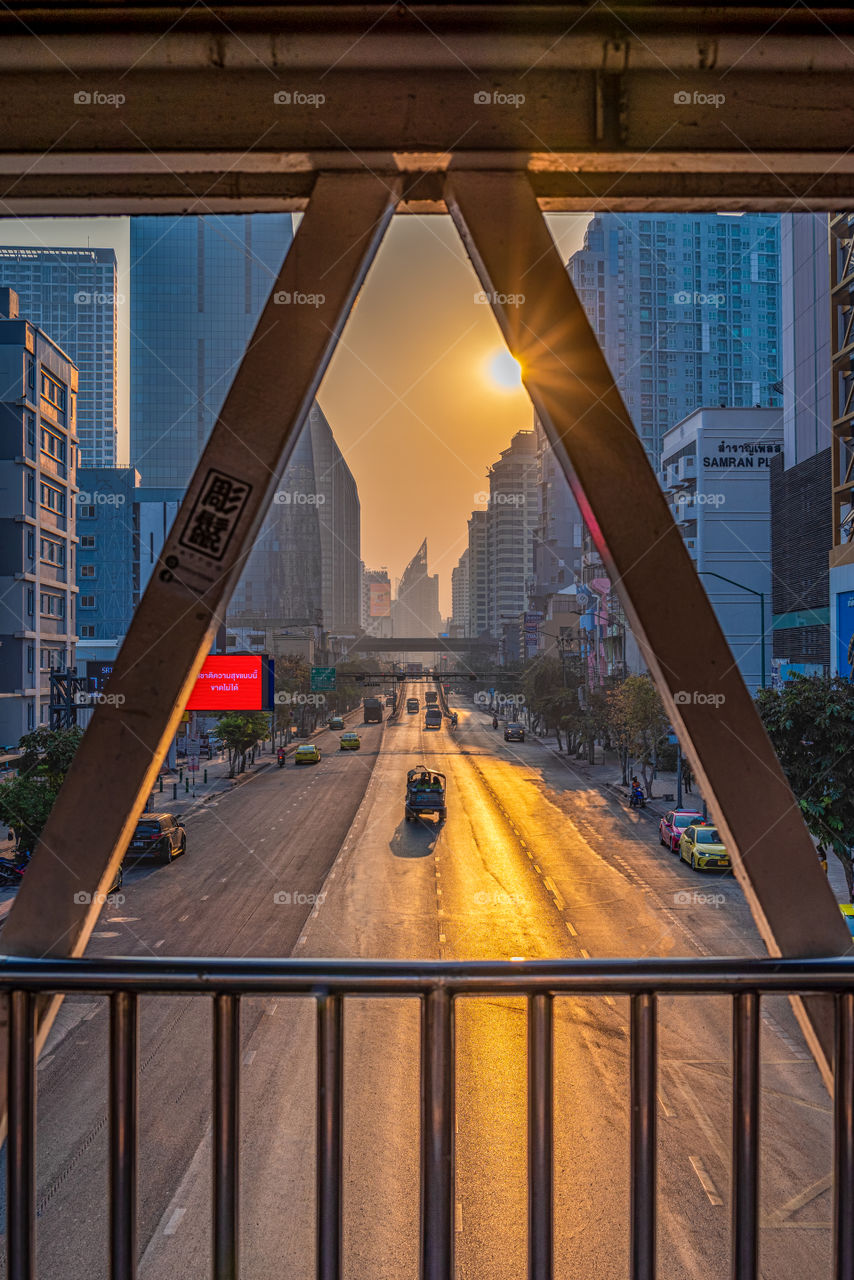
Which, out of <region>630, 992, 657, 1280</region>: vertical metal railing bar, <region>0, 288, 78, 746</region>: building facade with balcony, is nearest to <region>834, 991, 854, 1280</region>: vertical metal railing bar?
<region>630, 992, 657, 1280</region>: vertical metal railing bar

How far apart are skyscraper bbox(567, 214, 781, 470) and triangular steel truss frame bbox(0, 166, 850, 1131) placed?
292 ft

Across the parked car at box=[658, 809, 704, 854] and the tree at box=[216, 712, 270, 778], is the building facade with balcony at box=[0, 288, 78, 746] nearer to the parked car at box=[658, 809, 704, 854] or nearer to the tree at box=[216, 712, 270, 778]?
the tree at box=[216, 712, 270, 778]

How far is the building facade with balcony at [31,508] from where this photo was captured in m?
24.8

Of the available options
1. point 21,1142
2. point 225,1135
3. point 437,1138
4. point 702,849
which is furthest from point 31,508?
point 437,1138

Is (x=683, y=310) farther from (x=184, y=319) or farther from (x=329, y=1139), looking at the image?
(x=329, y=1139)

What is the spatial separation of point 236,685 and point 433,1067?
28506 millimetres

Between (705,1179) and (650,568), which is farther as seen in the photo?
(705,1179)

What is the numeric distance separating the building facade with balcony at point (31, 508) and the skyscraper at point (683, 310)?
232ft

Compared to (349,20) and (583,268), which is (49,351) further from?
(583,268)

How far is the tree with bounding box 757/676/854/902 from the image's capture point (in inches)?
507

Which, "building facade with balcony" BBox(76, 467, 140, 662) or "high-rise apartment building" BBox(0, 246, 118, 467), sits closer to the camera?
"building facade with balcony" BBox(76, 467, 140, 662)

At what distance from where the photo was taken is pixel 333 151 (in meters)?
2.56

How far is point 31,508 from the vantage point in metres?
25.8

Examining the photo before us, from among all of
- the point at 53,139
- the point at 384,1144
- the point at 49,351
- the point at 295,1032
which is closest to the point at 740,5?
the point at 53,139
